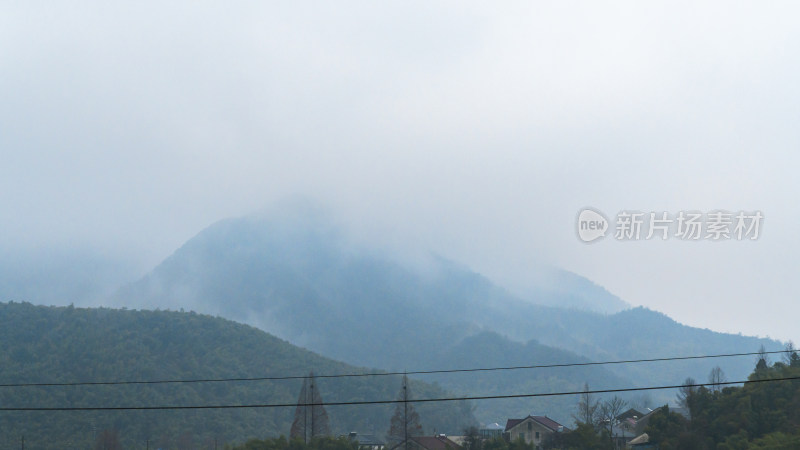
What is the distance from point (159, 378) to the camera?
487ft

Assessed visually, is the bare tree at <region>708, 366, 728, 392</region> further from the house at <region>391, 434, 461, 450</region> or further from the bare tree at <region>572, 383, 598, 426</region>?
the house at <region>391, 434, 461, 450</region>

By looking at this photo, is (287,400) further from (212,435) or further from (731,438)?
(731,438)

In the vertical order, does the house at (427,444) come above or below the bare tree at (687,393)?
below

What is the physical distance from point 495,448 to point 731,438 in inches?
562

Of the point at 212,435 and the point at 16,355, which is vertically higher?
the point at 16,355

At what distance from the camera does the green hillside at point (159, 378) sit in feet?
386

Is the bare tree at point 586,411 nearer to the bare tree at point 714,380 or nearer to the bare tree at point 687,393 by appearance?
the bare tree at point 687,393

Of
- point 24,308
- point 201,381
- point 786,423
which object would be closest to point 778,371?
point 786,423

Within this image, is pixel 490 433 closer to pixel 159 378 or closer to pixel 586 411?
pixel 586 411

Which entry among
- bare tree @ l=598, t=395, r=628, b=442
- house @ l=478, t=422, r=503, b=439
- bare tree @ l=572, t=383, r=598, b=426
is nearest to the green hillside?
house @ l=478, t=422, r=503, b=439

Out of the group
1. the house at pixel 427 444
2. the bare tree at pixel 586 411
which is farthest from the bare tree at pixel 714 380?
the house at pixel 427 444

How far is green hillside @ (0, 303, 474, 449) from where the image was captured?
4631 inches

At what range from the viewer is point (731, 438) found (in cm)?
4484

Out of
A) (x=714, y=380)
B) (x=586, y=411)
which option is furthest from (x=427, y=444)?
(x=714, y=380)
